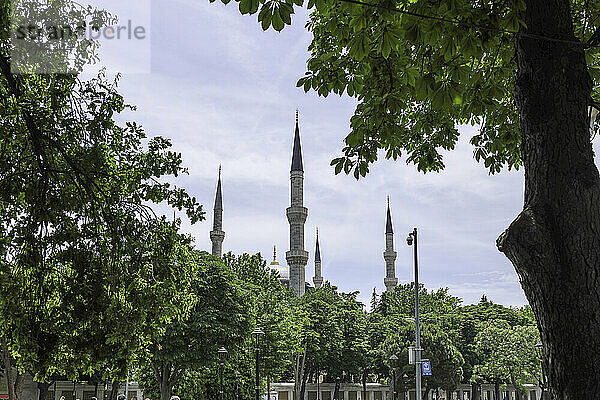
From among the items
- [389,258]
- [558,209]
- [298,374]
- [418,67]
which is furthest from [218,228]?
[558,209]

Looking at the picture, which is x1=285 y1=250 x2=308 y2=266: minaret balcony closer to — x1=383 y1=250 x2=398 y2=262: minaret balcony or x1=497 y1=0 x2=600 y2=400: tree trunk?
x1=383 y1=250 x2=398 y2=262: minaret balcony

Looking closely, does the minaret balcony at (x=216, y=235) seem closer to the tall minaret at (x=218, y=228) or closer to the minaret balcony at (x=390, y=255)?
the tall minaret at (x=218, y=228)

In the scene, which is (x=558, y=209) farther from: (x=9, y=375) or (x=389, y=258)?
(x=389, y=258)

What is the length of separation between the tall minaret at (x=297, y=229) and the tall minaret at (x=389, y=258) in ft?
57.8

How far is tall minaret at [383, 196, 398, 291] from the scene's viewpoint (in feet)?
287

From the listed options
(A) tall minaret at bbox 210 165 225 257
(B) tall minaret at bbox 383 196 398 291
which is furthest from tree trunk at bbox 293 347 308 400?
(B) tall minaret at bbox 383 196 398 291

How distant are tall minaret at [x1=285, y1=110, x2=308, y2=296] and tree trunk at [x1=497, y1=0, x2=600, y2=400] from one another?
67.2 m

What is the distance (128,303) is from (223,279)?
19551mm

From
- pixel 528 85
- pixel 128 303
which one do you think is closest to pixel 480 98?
pixel 528 85

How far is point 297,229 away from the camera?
7181 centimetres

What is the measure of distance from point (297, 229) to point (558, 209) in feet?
222

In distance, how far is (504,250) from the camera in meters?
4.51

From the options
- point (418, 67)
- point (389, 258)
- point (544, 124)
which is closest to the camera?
point (544, 124)

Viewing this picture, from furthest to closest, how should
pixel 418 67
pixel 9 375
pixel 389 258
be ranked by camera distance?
pixel 389 258 → pixel 9 375 → pixel 418 67
